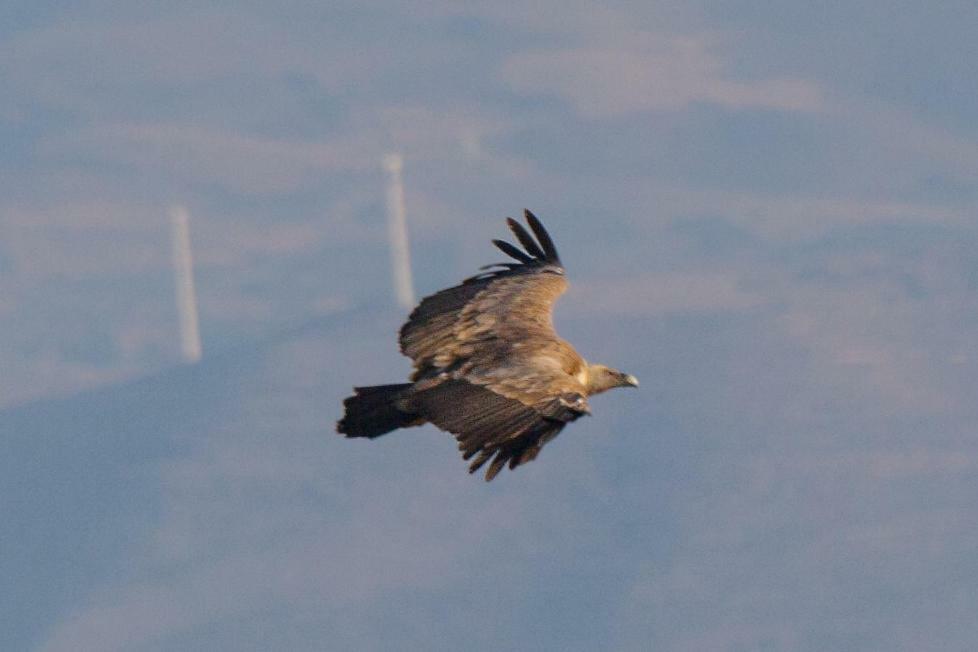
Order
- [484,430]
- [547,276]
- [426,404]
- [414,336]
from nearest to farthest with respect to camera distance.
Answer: [484,430], [426,404], [414,336], [547,276]

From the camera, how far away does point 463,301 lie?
4319 cm

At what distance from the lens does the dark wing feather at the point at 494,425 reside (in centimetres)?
3594

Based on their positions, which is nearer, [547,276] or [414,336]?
[414,336]

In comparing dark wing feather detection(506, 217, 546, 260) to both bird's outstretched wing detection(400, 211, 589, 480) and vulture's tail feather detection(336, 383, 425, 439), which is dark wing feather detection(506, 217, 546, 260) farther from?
vulture's tail feather detection(336, 383, 425, 439)

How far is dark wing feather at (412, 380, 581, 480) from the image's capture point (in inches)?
1415

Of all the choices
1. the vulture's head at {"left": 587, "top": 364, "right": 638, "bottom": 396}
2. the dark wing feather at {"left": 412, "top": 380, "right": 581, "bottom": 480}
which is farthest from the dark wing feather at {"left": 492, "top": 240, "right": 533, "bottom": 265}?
the dark wing feather at {"left": 412, "top": 380, "right": 581, "bottom": 480}

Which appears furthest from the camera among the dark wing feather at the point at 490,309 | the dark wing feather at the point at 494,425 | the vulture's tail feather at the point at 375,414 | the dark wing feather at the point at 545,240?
the dark wing feather at the point at 545,240

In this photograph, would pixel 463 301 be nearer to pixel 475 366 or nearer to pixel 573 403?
pixel 475 366

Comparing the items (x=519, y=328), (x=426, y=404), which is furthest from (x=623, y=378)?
(x=426, y=404)

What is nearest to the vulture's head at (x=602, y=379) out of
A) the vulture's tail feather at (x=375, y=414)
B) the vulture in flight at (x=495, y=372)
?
the vulture in flight at (x=495, y=372)

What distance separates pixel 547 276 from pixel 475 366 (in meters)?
5.68

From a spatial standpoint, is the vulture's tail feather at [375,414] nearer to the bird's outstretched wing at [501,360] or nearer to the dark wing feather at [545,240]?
the bird's outstretched wing at [501,360]

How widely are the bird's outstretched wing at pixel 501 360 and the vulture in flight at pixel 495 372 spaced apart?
0.05 ft

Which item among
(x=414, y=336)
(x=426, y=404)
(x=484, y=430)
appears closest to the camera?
(x=484, y=430)
